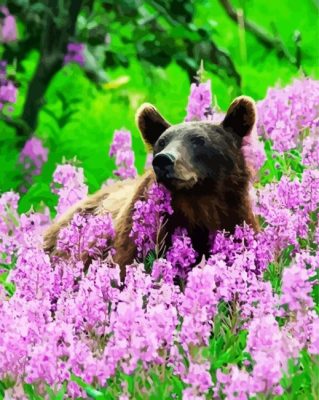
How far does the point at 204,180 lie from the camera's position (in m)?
5.11

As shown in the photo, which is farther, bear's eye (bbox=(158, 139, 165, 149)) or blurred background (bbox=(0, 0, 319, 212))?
blurred background (bbox=(0, 0, 319, 212))

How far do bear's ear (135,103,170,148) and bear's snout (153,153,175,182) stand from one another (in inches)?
29.1

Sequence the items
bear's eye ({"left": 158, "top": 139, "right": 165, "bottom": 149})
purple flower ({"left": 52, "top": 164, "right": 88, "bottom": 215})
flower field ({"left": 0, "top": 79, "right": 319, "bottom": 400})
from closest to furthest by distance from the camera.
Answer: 1. flower field ({"left": 0, "top": 79, "right": 319, "bottom": 400})
2. bear's eye ({"left": 158, "top": 139, "right": 165, "bottom": 149})
3. purple flower ({"left": 52, "top": 164, "right": 88, "bottom": 215})

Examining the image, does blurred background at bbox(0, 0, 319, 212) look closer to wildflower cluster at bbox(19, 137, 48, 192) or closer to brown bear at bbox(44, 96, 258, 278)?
wildflower cluster at bbox(19, 137, 48, 192)

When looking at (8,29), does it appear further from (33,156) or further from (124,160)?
(124,160)

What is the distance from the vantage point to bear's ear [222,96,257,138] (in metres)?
5.30

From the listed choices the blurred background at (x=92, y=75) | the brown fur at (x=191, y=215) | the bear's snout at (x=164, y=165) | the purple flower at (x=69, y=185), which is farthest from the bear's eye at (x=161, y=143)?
the blurred background at (x=92, y=75)

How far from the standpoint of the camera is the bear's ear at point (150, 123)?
5.46m

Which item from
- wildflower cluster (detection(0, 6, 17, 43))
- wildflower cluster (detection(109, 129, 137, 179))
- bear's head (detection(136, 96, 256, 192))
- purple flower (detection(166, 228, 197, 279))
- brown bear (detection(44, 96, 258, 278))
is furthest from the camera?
wildflower cluster (detection(0, 6, 17, 43))

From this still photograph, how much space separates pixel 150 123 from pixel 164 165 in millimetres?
807

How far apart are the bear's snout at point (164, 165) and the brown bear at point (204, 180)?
0.49 feet

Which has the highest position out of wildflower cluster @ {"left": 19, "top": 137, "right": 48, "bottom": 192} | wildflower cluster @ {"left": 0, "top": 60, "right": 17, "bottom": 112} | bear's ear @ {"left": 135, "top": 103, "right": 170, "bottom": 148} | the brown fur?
bear's ear @ {"left": 135, "top": 103, "right": 170, "bottom": 148}

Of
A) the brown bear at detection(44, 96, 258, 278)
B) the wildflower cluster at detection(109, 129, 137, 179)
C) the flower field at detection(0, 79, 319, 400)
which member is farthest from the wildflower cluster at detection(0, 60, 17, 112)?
the brown bear at detection(44, 96, 258, 278)

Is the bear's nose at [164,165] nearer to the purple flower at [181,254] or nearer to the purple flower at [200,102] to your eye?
the purple flower at [181,254]
